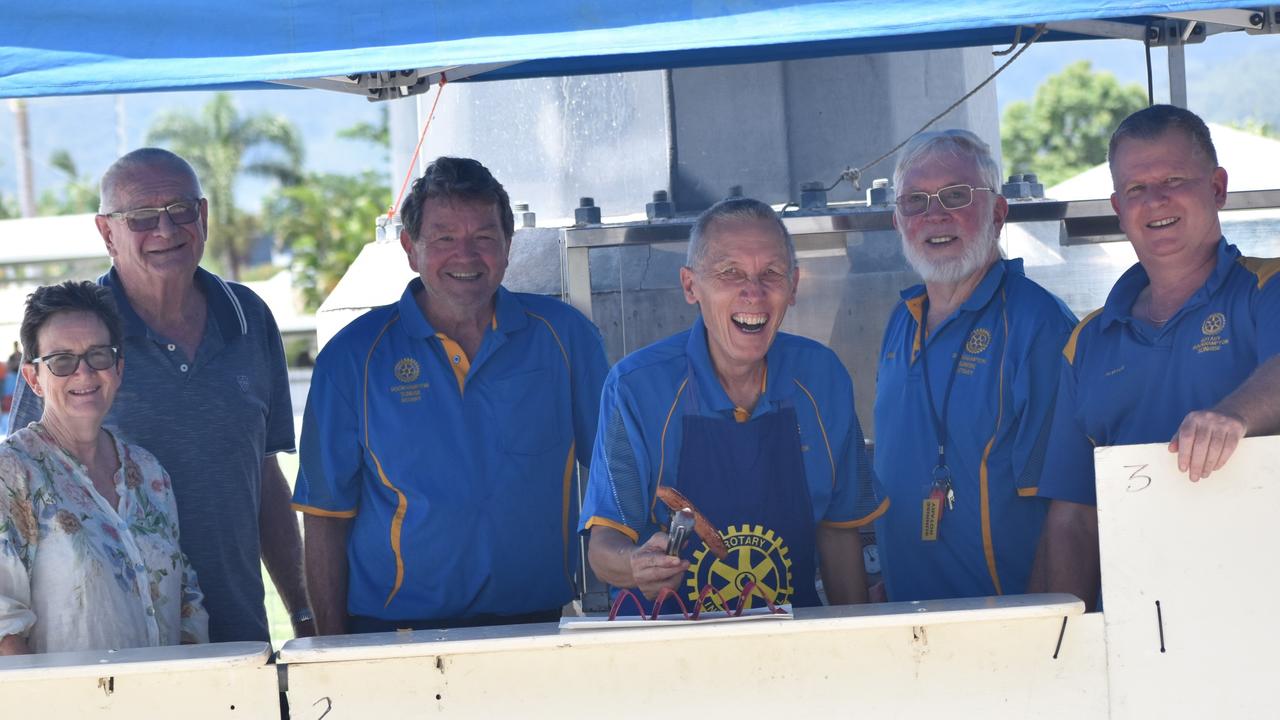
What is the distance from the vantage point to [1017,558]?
9.42 ft

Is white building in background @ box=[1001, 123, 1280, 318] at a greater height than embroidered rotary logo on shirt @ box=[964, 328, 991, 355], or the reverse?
white building in background @ box=[1001, 123, 1280, 318]

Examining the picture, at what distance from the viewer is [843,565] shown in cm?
278

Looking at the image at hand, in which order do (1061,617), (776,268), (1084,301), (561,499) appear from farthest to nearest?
(1084,301) < (561,499) < (776,268) < (1061,617)

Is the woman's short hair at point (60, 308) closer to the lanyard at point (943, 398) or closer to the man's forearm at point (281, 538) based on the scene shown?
the man's forearm at point (281, 538)

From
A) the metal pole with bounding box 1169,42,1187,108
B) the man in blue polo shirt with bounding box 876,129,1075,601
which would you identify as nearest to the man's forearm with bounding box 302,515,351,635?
the man in blue polo shirt with bounding box 876,129,1075,601

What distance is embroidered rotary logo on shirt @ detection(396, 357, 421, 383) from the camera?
3.05m

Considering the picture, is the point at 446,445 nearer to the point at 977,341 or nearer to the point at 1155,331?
the point at 977,341

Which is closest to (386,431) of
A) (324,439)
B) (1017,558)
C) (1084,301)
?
(324,439)

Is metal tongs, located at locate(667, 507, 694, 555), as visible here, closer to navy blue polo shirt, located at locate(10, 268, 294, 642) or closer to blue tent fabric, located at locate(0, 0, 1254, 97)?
blue tent fabric, located at locate(0, 0, 1254, 97)

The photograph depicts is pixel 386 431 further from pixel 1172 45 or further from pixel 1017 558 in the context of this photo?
pixel 1172 45

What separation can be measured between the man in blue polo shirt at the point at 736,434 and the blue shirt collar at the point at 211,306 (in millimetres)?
1216

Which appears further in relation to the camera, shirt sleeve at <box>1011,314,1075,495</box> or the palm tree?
the palm tree

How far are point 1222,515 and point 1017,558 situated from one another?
0.64 m

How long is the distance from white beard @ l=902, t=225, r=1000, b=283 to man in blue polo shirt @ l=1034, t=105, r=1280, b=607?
0.30 meters
